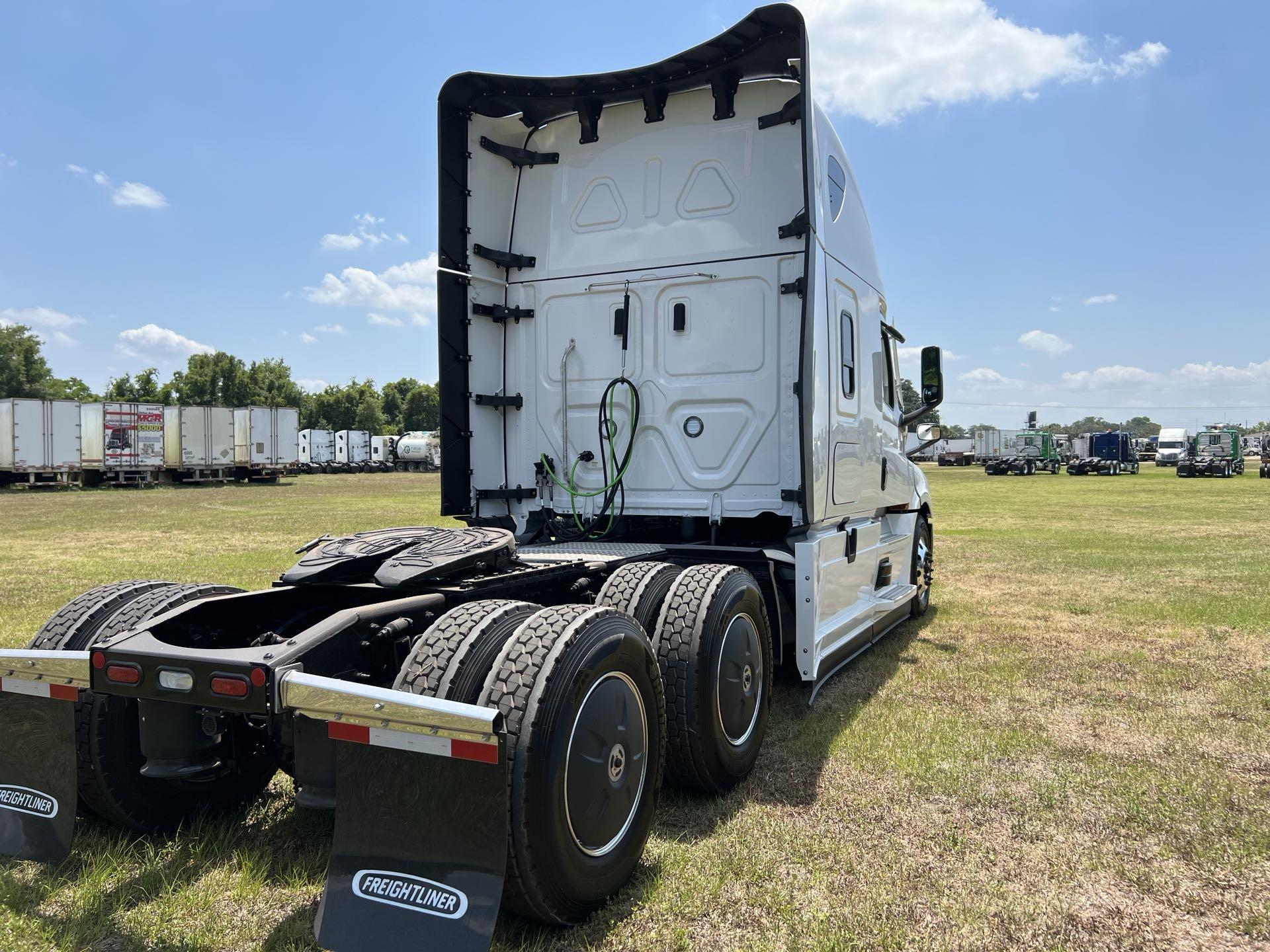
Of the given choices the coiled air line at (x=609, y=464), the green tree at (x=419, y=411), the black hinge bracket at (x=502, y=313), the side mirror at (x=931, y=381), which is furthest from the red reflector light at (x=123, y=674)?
the green tree at (x=419, y=411)

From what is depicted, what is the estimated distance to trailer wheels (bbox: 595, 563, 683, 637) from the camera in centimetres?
392

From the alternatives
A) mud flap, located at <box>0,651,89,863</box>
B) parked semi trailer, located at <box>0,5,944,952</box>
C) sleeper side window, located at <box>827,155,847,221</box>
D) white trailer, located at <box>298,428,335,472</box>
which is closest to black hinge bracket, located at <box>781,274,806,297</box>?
parked semi trailer, located at <box>0,5,944,952</box>

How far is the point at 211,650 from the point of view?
8.78 feet

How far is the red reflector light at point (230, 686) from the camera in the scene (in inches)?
99.3

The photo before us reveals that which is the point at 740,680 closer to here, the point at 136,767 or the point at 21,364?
the point at 136,767

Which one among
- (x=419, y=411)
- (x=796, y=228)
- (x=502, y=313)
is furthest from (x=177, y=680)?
(x=419, y=411)

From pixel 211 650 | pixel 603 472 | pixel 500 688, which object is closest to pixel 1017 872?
pixel 500 688

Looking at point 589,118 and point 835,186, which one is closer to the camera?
point 835,186

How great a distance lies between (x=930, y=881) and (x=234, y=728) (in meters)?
2.59

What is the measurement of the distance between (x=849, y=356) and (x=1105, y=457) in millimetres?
58177

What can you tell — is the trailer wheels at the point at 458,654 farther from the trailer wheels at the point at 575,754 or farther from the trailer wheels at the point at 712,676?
the trailer wheels at the point at 712,676

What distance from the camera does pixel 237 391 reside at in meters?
88.1

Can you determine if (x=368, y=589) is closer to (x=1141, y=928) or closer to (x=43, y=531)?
(x=1141, y=928)

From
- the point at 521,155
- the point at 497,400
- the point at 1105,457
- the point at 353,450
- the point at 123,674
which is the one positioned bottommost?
the point at 123,674
